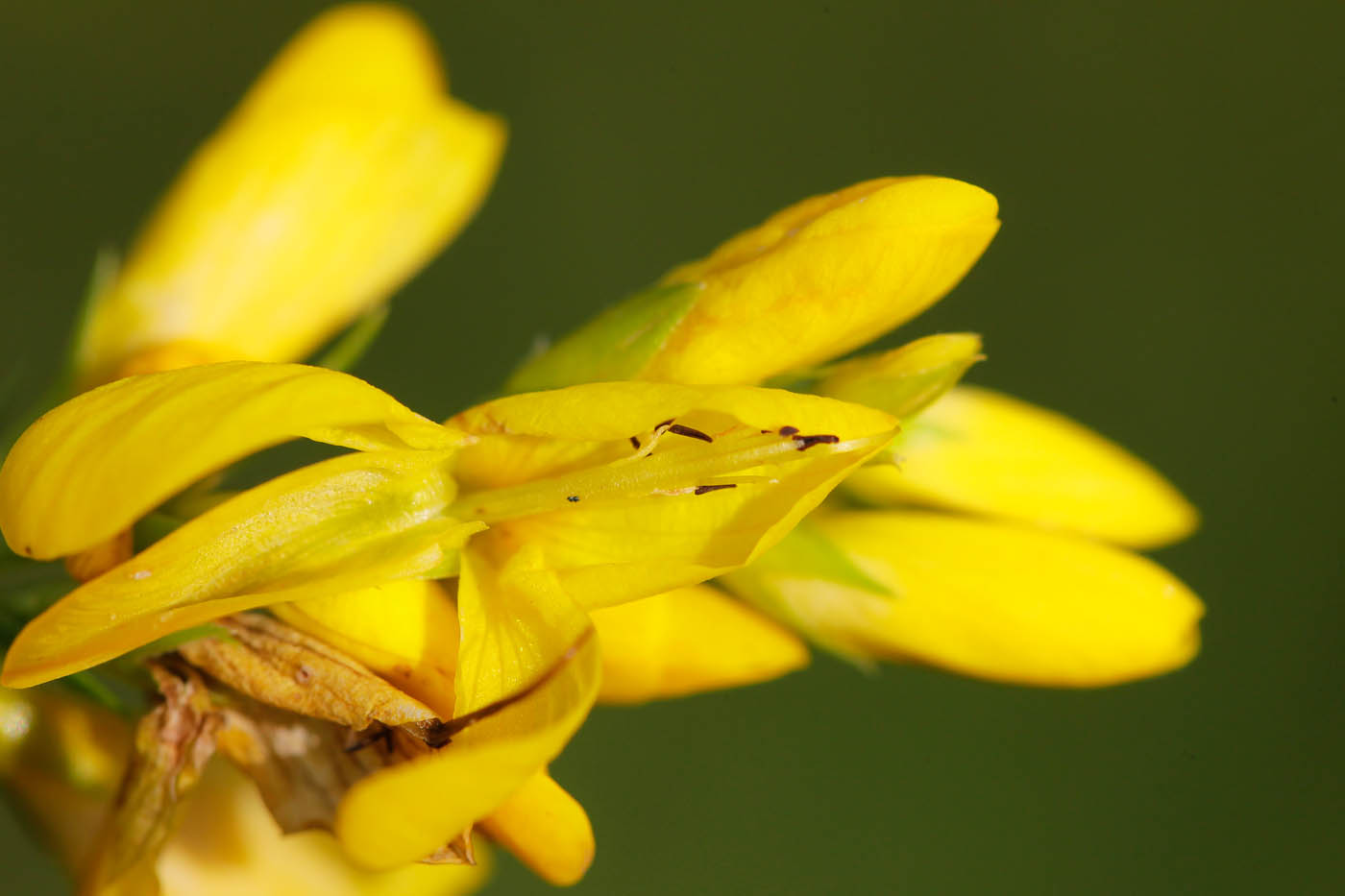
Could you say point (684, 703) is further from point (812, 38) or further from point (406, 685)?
point (406, 685)

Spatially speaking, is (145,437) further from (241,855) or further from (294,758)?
(241,855)

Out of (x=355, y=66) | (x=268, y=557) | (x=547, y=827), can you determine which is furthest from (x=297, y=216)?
(x=547, y=827)

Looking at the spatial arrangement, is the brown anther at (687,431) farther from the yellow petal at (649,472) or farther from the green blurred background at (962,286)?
the green blurred background at (962,286)

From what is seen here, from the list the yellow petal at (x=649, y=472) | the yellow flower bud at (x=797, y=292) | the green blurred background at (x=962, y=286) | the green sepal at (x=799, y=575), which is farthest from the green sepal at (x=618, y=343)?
the green blurred background at (x=962, y=286)

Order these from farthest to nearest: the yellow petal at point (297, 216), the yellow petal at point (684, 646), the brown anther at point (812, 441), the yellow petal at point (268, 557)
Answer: the yellow petal at point (297, 216)
the yellow petal at point (684, 646)
the brown anther at point (812, 441)
the yellow petal at point (268, 557)

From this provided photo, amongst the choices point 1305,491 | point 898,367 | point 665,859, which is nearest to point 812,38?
point 1305,491

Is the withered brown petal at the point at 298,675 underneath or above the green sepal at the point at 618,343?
underneath
